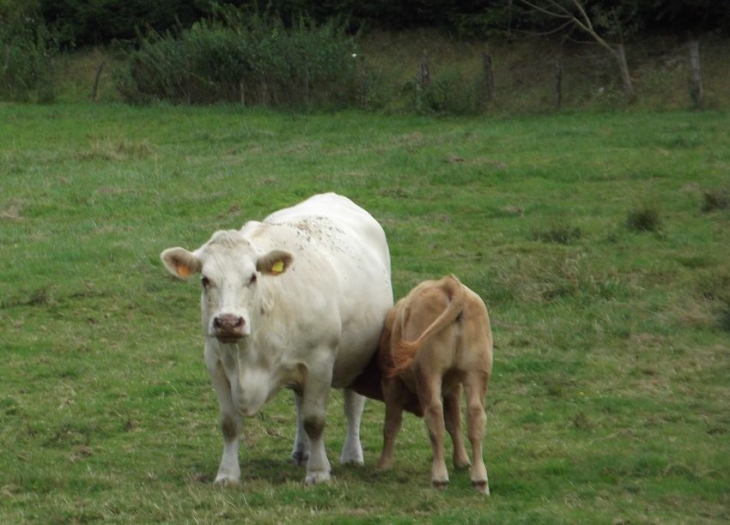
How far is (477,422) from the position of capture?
303 inches

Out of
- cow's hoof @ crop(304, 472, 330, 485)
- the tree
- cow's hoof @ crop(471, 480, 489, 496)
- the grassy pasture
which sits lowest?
the grassy pasture

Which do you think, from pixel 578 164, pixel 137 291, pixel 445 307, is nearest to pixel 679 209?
pixel 578 164

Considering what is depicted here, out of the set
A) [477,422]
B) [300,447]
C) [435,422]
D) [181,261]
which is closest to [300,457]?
[300,447]

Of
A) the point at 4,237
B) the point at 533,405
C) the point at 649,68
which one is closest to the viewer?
the point at 533,405

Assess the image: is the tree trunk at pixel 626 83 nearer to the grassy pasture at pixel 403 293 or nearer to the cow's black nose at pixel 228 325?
the grassy pasture at pixel 403 293

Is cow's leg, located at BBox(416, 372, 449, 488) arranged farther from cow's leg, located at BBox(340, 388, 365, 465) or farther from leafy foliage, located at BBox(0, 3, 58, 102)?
leafy foliage, located at BBox(0, 3, 58, 102)

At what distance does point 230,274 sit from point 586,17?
2829 cm

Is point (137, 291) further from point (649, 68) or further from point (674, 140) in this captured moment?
point (649, 68)

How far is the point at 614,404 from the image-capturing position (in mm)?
9922

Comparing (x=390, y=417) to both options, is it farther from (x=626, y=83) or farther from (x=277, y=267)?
(x=626, y=83)

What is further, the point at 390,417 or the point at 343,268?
the point at 343,268

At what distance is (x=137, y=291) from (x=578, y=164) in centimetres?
937

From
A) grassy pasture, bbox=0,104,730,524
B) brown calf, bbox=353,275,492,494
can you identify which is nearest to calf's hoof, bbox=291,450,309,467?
grassy pasture, bbox=0,104,730,524

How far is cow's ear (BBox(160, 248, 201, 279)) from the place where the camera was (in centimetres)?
767
